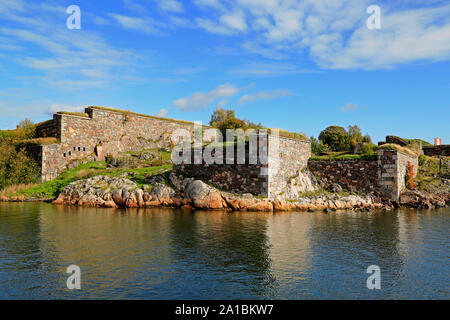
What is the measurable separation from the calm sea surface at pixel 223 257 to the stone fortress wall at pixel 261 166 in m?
7.77

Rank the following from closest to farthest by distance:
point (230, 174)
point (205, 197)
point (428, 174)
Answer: point (205, 197), point (230, 174), point (428, 174)

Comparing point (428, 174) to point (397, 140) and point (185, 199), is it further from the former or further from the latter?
point (185, 199)

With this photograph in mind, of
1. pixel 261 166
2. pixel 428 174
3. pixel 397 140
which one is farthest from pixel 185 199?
pixel 397 140

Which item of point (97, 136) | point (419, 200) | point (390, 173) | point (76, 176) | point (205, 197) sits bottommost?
point (419, 200)

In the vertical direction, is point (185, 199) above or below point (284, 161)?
below

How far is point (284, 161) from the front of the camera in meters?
31.2

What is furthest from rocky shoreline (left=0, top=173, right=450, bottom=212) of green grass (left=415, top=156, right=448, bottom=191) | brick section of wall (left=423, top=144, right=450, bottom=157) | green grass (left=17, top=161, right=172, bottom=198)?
brick section of wall (left=423, top=144, right=450, bottom=157)

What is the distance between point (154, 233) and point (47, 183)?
26.9m

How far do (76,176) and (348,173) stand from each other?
2995 centimetres

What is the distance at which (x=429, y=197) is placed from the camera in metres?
32.6

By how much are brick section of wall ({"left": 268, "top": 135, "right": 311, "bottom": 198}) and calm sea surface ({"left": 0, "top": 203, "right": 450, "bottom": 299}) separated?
7525mm

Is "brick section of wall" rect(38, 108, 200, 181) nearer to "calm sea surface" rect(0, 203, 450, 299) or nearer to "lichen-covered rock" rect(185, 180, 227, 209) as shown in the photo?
"calm sea surface" rect(0, 203, 450, 299)

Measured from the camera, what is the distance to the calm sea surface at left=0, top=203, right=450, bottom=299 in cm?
1013
